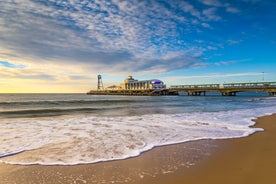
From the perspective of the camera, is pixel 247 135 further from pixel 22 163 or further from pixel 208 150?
pixel 22 163

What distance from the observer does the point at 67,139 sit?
6.55 meters

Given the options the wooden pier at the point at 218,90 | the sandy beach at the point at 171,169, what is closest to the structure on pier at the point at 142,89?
the wooden pier at the point at 218,90

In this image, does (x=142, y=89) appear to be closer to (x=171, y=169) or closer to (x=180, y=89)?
(x=180, y=89)

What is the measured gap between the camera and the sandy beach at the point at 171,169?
3.38 meters

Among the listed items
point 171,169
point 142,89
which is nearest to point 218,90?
point 142,89

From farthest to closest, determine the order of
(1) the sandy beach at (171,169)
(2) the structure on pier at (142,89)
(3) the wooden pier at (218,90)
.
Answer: (2) the structure on pier at (142,89) → (3) the wooden pier at (218,90) → (1) the sandy beach at (171,169)

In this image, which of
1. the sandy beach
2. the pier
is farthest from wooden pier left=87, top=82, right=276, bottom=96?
the sandy beach

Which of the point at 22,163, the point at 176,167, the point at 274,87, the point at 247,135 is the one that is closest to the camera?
the point at 176,167

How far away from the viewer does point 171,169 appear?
3.82 meters

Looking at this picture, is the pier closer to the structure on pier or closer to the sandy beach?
the structure on pier

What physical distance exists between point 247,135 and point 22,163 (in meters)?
6.71

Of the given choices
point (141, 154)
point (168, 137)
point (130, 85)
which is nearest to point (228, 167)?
point (141, 154)

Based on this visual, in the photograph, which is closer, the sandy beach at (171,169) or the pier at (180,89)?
the sandy beach at (171,169)

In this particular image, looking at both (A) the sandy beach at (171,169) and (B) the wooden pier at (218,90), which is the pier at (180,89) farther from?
(A) the sandy beach at (171,169)
